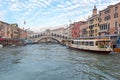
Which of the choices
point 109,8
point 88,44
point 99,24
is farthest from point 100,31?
point 88,44

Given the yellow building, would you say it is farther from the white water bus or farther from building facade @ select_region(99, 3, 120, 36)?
the white water bus

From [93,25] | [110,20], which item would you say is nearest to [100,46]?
[110,20]

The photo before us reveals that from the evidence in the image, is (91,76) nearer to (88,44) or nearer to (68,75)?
(68,75)

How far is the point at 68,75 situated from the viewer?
1524cm

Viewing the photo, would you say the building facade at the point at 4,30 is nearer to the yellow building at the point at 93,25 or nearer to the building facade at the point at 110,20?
the yellow building at the point at 93,25

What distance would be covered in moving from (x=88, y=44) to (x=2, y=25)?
42108 mm

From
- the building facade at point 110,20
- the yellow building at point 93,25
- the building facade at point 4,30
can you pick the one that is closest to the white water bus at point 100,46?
the building facade at point 110,20

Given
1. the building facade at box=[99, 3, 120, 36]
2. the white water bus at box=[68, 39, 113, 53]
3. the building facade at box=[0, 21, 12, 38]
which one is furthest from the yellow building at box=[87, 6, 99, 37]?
the building facade at box=[0, 21, 12, 38]

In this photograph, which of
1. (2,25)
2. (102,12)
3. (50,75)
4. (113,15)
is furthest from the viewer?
(2,25)

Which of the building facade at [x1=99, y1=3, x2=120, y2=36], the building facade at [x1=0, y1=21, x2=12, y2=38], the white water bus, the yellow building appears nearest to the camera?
the white water bus

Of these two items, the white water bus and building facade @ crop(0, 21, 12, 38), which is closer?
the white water bus

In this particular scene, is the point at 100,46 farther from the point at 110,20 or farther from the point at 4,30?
the point at 4,30

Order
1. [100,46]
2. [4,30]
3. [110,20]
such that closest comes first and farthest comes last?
[100,46], [110,20], [4,30]

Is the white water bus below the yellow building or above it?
below
